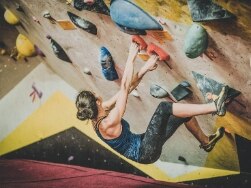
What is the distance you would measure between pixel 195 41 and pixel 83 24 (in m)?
0.70

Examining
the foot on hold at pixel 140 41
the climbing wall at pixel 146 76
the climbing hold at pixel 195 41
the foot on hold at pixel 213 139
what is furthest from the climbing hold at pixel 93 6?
the foot on hold at pixel 213 139

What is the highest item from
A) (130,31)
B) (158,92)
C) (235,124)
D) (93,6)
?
(93,6)

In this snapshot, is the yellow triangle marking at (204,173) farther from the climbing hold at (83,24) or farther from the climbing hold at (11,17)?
the climbing hold at (11,17)

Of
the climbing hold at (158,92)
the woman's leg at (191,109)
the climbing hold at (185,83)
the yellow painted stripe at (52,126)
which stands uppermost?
the climbing hold at (185,83)

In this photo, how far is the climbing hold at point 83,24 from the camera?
6.49 ft

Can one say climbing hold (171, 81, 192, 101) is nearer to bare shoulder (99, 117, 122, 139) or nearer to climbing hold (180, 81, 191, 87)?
climbing hold (180, 81, 191, 87)

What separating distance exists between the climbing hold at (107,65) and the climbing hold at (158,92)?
25 cm

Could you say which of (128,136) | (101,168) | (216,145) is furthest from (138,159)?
(216,145)

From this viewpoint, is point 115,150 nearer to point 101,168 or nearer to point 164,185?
point 101,168

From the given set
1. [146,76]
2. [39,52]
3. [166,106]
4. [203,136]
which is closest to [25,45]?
[39,52]

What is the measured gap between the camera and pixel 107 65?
2170 mm

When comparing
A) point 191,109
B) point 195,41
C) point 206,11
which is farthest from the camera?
point 191,109

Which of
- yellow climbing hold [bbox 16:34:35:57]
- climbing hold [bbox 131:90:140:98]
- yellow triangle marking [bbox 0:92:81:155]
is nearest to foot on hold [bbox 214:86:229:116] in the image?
climbing hold [bbox 131:90:140:98]

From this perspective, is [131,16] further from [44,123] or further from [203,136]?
[44,123]
